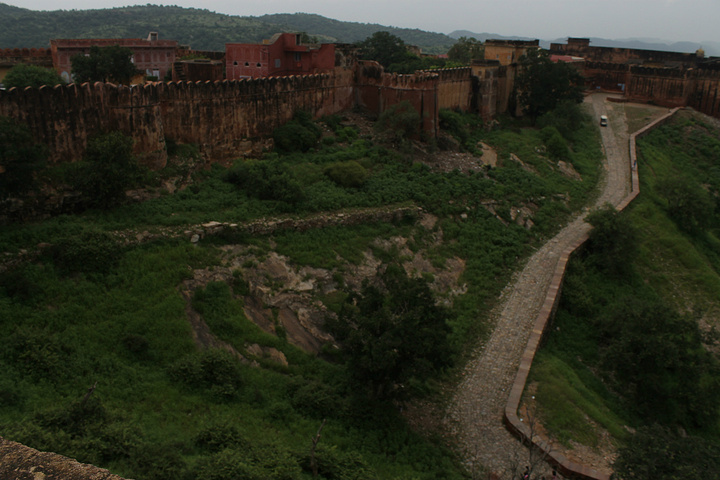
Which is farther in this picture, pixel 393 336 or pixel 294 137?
pixel 294 137

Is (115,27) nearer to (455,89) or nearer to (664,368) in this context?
(455,89)

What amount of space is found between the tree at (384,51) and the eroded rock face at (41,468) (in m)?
49.1

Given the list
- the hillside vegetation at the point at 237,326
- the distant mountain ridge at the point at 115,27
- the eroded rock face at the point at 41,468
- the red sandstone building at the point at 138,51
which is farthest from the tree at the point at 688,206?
the distant mountain ridge at the point at 115,27

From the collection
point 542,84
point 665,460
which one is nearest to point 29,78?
point 665,460

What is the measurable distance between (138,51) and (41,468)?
146ft

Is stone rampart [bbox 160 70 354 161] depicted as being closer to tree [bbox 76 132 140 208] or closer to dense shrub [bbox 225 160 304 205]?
dense shrub [bbox 225 160 304 205]

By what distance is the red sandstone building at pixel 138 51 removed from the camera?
3994 centimetres

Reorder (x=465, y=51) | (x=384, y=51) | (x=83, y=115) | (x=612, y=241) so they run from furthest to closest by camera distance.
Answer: (x=465, y=51)
(x=384, y=51)
(x=612, y=241)
(x=83, y=115)

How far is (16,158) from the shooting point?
51.0 feet

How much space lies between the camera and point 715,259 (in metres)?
28.4

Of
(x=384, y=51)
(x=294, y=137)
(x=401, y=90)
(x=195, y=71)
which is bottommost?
(x=294, y=137)

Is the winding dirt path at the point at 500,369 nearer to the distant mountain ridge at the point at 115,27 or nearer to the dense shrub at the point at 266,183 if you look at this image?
the dense shrub at the point at 266,183

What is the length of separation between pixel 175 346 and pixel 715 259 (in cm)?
2572

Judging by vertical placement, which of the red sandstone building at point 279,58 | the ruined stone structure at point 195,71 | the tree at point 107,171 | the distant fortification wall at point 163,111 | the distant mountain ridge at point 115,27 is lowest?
the tree at point 107,171
